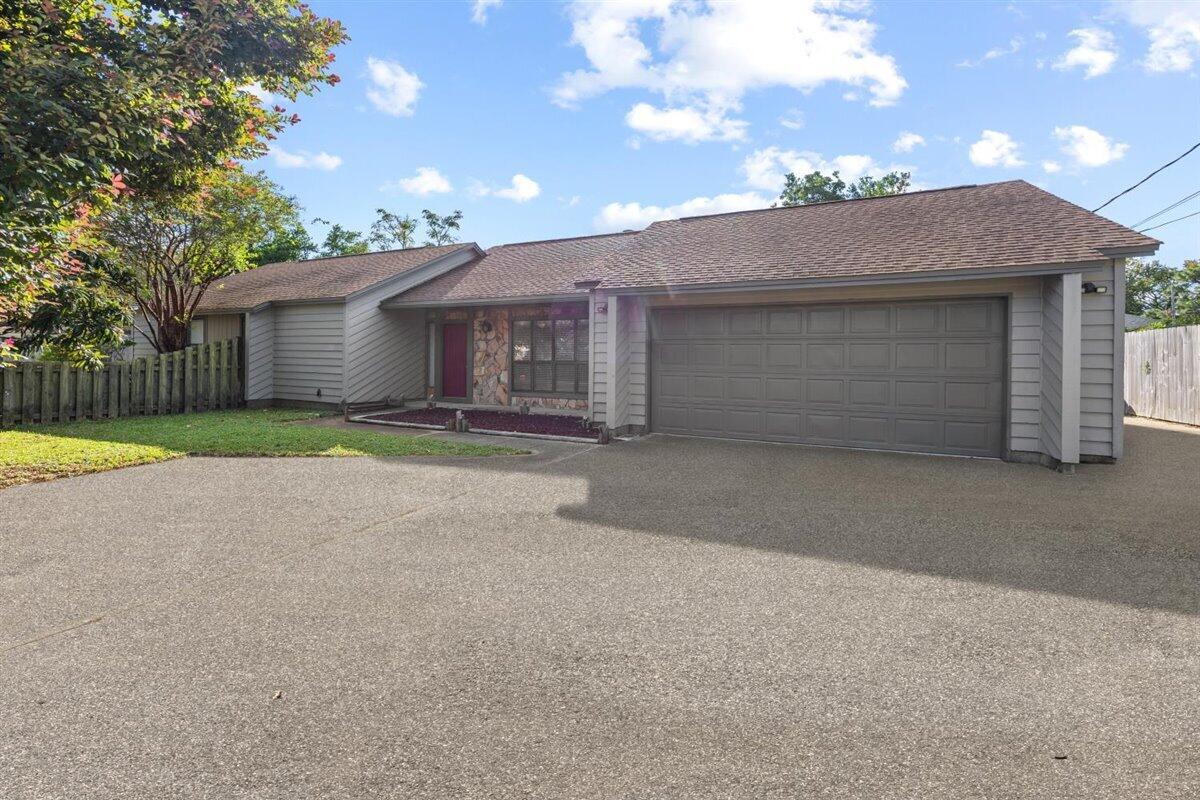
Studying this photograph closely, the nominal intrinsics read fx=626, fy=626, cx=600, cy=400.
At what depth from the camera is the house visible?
8031 mm

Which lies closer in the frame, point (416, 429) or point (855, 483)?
point (855, 483)

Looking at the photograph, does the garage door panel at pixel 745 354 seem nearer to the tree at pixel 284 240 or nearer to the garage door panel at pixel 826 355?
the garage door panel at pixel 826 355

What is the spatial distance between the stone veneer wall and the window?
19cm

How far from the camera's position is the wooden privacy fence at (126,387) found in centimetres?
1118

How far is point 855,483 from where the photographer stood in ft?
23.4

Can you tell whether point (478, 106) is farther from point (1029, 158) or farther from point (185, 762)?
point (185, 762)

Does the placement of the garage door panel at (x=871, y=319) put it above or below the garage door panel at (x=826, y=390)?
above

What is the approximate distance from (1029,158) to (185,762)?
17.5 metres

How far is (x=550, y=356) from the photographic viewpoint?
45.5 feet

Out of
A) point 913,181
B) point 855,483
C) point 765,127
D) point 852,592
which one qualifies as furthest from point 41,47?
point 913,181

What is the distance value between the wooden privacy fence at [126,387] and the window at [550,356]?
702cm

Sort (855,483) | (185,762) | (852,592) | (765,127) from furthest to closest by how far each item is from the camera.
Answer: (765,127) → (855,483) → (852,592) → (185,762)

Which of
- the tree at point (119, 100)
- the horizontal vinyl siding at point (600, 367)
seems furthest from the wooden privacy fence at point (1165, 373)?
the tree at point (119, 100)

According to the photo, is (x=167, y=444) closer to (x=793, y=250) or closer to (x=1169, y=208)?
(x=793, y=250)
